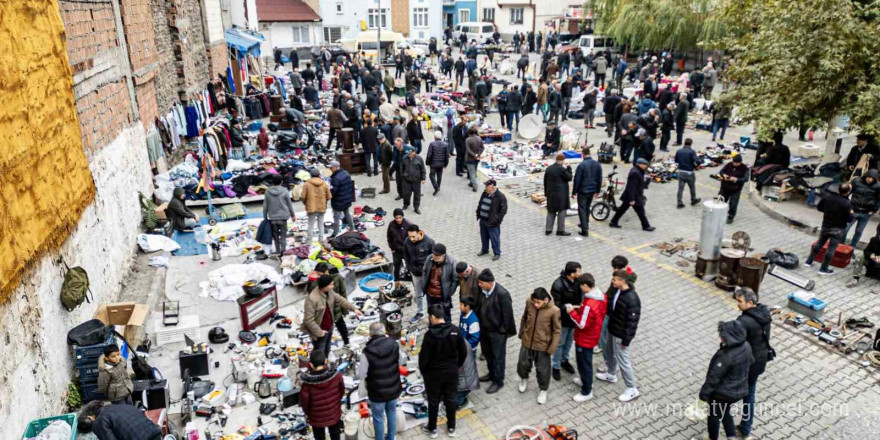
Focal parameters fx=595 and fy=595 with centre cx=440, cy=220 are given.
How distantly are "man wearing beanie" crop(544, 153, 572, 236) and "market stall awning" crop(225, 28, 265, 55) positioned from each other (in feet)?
66.3

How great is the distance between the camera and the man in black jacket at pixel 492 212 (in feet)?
36.4

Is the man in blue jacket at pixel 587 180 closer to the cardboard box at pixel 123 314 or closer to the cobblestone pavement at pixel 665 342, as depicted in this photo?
→ the cobblestone pavement at pixel 665 342

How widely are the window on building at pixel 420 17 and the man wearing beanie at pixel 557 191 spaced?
136 feet

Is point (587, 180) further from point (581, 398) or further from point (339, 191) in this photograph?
point (581, 398)

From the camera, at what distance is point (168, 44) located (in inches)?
697

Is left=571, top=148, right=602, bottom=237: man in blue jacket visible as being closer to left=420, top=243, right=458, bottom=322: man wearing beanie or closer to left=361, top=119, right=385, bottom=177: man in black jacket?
left=420, top=243, right=458, bottom=322: man wearing beanie

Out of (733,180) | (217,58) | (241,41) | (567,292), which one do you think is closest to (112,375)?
(567,292)

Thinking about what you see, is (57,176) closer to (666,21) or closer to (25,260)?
(25,260)

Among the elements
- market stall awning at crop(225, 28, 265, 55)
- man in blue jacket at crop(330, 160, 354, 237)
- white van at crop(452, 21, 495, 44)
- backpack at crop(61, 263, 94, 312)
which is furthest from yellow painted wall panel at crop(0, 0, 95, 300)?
white van at crop(452, 21, 495, 44)

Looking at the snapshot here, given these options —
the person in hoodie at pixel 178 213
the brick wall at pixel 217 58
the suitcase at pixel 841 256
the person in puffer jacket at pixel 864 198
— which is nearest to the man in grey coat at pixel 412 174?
the person in hoodie at pixel 178 213

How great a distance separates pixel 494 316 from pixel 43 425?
501cm

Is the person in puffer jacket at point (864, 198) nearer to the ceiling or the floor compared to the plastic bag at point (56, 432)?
nearer to the ceiling

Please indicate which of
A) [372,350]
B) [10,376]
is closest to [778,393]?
[372,350]

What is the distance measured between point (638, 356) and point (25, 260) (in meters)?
7.65
